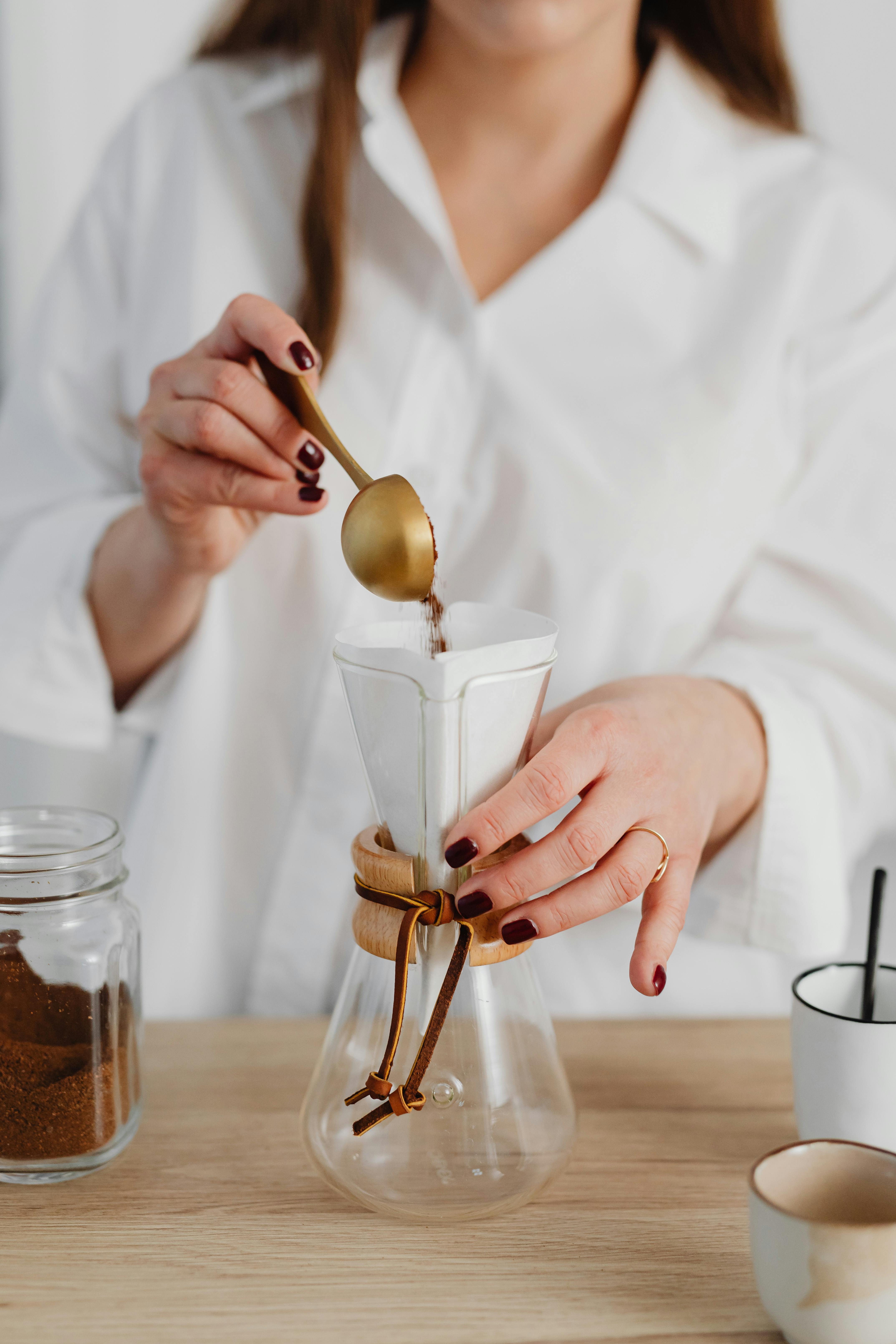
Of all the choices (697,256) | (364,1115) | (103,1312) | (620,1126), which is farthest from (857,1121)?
(697,256)

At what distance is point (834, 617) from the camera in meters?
0.85

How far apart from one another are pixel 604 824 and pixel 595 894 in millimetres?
30

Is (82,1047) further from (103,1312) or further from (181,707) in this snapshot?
(181,707)

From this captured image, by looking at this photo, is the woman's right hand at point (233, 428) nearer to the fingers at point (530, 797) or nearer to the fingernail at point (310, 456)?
the fingernail at point (310, 456)

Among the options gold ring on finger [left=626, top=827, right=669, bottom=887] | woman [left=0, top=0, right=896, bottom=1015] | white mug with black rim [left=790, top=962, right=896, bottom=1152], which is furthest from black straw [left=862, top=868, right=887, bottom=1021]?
woman [left=0, top=0, right=896, bottom=1015]

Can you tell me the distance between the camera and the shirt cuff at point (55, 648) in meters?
0.82

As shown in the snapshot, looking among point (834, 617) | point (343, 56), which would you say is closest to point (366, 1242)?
point (834, 617)

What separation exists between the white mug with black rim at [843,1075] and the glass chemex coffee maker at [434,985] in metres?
0.12

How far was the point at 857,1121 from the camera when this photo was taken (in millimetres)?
524

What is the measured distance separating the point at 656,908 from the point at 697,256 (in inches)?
22.5

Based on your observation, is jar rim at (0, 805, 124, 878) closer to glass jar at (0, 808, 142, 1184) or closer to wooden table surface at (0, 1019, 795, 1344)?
glass jar at (0, 808, 142, 1184)

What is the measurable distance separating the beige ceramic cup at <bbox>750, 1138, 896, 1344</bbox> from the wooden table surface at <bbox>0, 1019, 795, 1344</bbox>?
4cm

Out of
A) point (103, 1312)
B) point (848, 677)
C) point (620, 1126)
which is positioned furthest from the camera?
point (848, 677)

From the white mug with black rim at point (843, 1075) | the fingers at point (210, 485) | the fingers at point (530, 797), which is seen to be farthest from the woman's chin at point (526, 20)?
the white mug with black rim at point (843, 1075)
